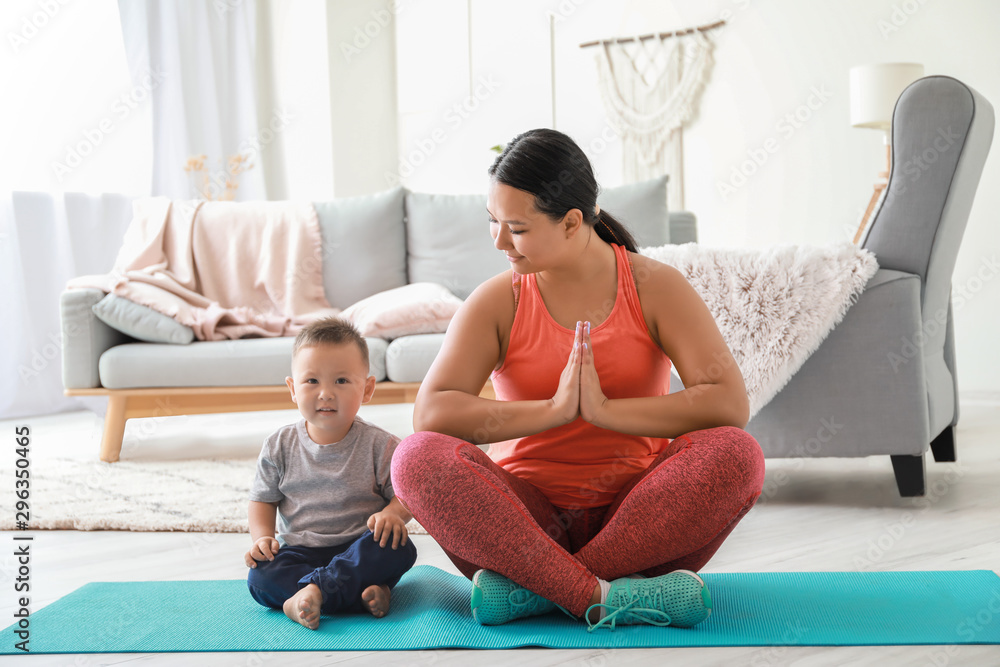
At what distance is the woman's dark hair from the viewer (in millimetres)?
1250

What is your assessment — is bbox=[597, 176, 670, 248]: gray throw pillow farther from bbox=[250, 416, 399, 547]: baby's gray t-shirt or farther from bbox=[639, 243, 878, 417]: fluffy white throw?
bbox=[250, 416, 399, 547]: baby's gray t-shirt

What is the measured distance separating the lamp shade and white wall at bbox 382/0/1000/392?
0.39 m

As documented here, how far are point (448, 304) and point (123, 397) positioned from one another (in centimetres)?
103

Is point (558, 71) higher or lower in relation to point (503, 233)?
higher

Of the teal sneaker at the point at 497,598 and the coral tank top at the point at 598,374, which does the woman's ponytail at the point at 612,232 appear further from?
the teal sneaker at the point at 497,598

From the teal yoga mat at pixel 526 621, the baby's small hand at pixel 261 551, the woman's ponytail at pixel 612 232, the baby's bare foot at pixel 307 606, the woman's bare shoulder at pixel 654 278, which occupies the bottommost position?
the teal yoga mat at pixel 526 621

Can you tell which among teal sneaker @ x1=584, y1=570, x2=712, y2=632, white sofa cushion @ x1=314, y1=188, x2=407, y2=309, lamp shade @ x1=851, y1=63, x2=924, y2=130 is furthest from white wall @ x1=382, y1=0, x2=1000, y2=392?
teal sneaker @ x1=584, y1=570, x2=712, y2=632

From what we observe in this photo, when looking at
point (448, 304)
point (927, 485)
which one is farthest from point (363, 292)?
point (927, 485)

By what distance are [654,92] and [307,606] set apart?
393 centimetres

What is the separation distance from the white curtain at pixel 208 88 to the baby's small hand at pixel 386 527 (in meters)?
3.52

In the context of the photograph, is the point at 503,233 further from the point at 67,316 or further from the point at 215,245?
the point at 215,245

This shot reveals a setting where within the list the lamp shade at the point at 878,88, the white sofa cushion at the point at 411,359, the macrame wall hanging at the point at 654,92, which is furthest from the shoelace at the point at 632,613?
the macrame wall hanging at the point at 654,92

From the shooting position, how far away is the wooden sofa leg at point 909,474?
1971mm

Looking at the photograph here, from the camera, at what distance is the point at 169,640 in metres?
1.23
